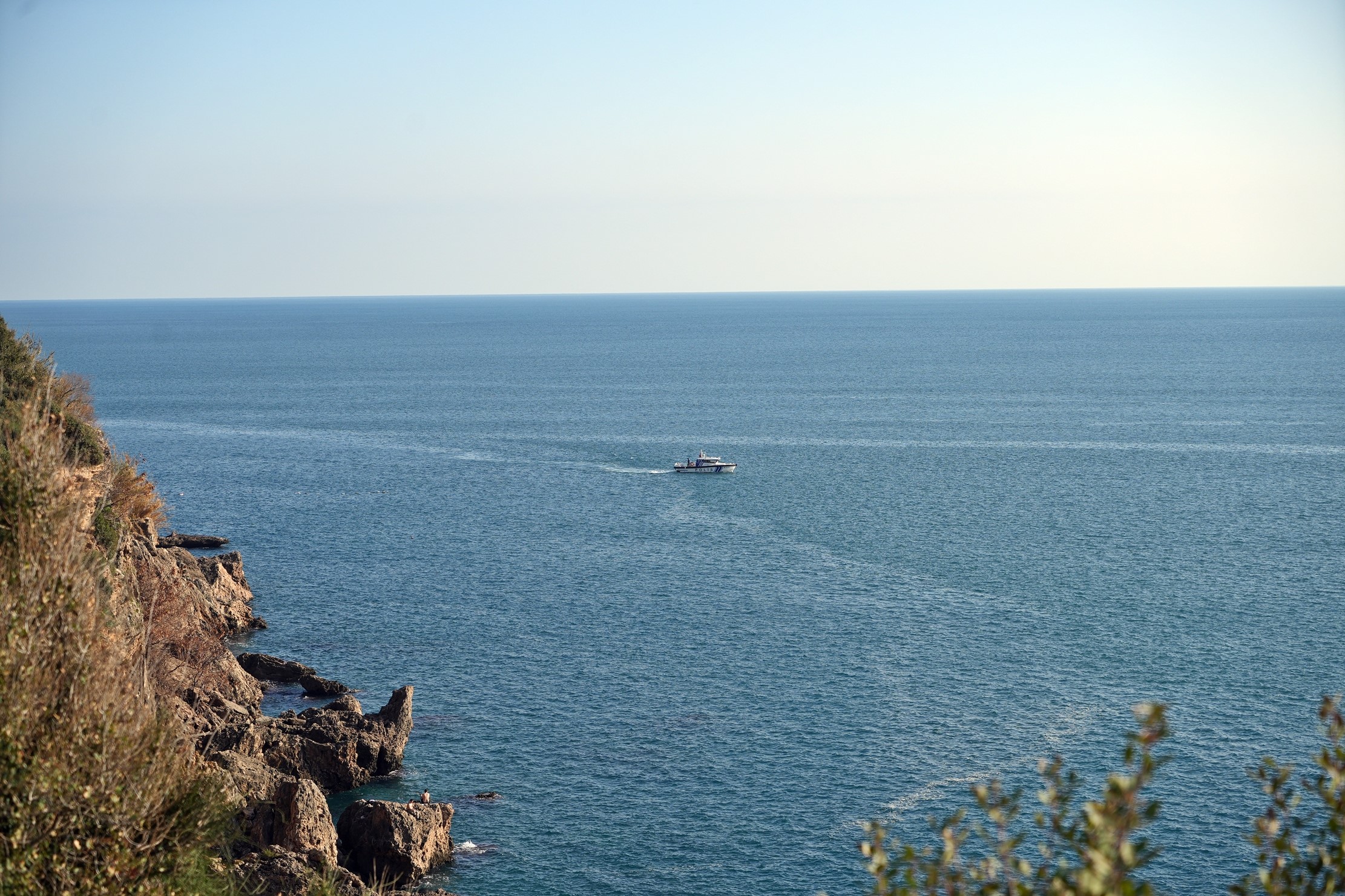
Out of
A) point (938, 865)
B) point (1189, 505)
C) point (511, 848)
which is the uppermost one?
point (938, 865)

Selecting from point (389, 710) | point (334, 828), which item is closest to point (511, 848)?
point (334, 828)

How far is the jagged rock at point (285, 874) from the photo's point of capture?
110 feet

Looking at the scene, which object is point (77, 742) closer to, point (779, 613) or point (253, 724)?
point (253, 724)

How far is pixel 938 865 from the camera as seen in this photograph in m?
11.9

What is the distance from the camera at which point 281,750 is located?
47.8 metres

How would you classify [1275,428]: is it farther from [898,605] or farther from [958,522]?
[898,605]

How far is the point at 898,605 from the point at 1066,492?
41.1m

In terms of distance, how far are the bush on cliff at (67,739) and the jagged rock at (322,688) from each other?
126 feet

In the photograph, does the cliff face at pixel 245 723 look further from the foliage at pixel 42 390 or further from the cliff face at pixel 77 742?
the foliage at pixel 42 390

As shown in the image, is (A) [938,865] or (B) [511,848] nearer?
(A) [938,865]

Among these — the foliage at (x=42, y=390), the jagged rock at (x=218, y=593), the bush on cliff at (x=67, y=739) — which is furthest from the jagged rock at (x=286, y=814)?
the jagged rock at (x=218, y=593)

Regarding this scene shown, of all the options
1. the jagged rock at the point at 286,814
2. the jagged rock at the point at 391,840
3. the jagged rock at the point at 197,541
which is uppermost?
the jagged rock at the point at 197,541

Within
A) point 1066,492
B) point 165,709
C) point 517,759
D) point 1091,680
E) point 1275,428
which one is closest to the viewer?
point 165,709

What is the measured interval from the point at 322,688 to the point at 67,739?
1652 inches
